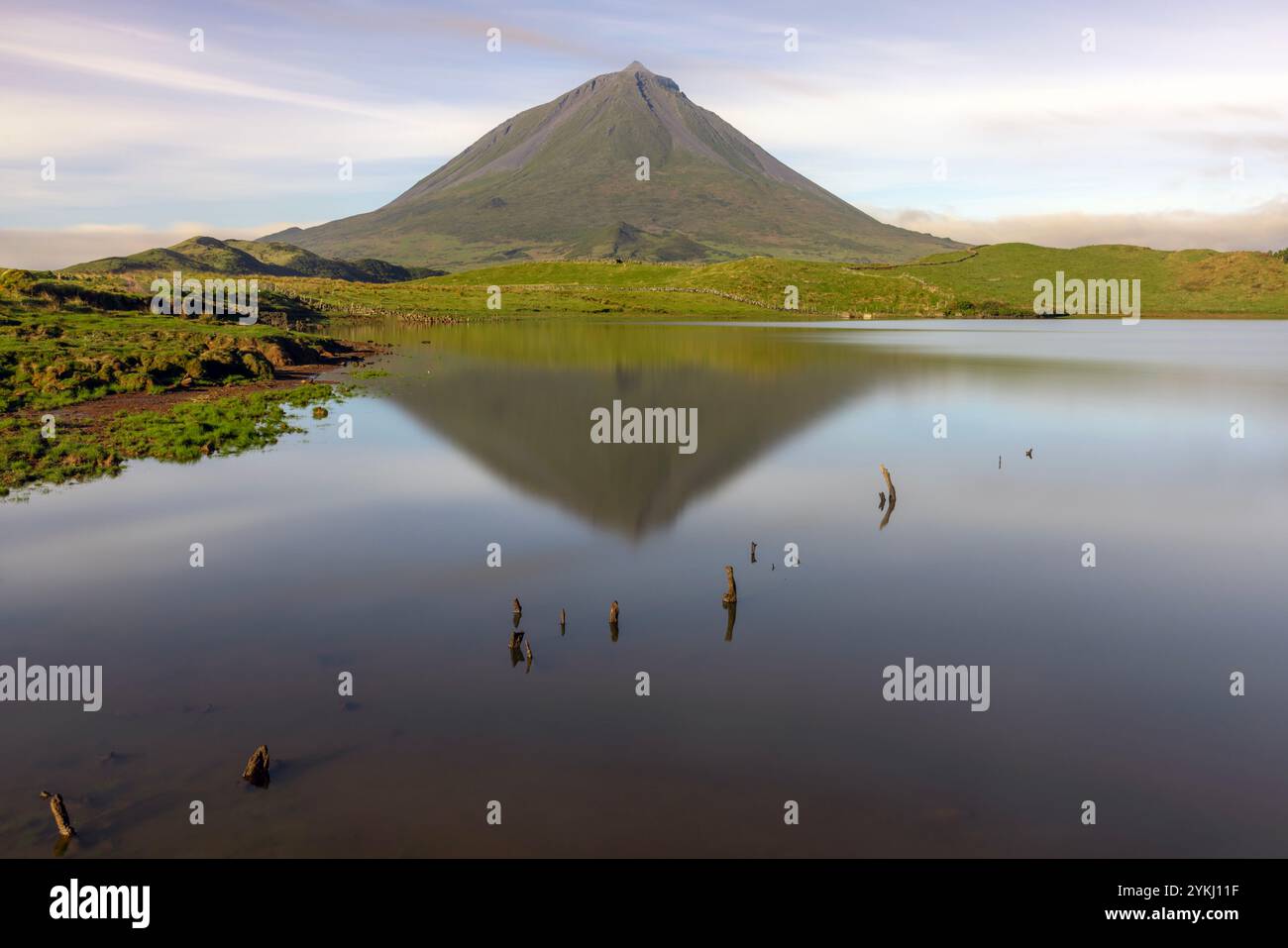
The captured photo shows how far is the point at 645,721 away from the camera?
1583 centimetres

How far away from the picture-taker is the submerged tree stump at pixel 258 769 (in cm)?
1359

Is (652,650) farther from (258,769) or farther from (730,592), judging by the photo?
(258,769)

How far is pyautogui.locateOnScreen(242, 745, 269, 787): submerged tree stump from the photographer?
13.6 meters

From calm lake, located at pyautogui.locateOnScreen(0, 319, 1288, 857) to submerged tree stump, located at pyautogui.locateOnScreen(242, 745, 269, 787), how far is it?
0.85 ft

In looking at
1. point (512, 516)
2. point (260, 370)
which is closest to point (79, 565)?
point (512, 516)

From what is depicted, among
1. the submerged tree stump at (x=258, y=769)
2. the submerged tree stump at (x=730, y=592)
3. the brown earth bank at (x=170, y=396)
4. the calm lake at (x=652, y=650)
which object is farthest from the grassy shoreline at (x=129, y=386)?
the submerged tree stump at (x=730, y=592)

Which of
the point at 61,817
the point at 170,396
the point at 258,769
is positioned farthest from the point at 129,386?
the point at 61,817

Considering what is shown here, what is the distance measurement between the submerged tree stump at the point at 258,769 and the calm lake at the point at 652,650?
260mm

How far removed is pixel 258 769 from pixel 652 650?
8.32m

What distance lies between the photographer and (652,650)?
1914cm

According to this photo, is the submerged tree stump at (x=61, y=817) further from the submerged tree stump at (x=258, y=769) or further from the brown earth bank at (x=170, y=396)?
the brown earth bank at (x=170, y=396)
